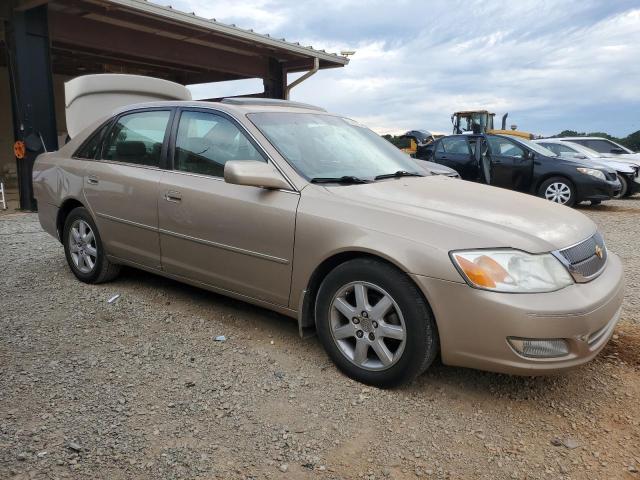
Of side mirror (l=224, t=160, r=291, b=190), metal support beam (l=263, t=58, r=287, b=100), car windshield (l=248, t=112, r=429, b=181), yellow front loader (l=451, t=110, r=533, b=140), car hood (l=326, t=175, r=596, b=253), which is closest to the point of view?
car hood (l=326, t=175, r=596, b=253)

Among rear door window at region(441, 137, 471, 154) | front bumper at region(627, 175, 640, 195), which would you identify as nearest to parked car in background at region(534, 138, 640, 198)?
front bumper at region(627, 175, 640, 195)

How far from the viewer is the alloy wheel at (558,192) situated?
388 inches

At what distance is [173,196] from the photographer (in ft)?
11.9

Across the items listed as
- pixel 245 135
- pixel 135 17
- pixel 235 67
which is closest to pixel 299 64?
pixel 235 67

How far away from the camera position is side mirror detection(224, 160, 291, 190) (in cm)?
298

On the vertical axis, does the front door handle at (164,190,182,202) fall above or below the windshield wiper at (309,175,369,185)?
below

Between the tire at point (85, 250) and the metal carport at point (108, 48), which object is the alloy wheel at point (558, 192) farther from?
the tire at point (85, 250)

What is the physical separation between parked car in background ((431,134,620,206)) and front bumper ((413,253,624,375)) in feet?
24.6

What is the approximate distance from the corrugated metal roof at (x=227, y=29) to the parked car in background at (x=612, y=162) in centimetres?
547

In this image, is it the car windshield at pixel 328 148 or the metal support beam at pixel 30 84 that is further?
the metal support beam at pixel 30 84

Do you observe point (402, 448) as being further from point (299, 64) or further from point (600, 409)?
point (299, 64)

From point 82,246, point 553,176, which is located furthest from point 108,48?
point 553,176

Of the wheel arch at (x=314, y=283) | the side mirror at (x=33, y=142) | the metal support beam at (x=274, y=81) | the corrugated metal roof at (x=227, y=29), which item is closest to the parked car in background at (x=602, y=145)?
the corrugated metal roof at (x=227, y=29)

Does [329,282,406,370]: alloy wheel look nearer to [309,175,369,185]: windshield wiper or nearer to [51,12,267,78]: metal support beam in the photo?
[309,175,369,185]: windshield wiper
